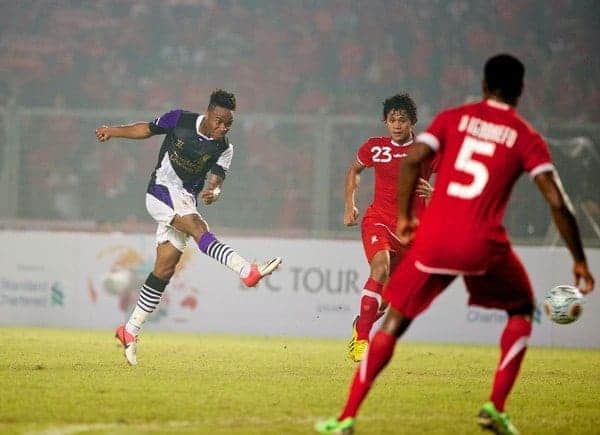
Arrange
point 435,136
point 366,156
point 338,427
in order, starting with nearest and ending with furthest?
point 338,427, point 435,136, point 366,156

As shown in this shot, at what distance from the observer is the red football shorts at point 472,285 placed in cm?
623

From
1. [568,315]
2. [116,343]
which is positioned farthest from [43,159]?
[568,315]

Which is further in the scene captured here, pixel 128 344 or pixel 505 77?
pixel 128 344

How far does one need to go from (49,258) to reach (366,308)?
6.82 metres

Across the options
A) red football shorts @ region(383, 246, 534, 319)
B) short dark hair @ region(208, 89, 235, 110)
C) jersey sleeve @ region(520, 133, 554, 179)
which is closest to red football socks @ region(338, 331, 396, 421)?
red football shorts @ region(383, 246, 534, 319)

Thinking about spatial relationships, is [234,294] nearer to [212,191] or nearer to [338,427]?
[212,191]

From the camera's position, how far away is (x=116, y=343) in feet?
42.2

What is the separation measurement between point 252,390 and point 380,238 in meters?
2.69

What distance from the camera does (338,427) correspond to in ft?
19.9

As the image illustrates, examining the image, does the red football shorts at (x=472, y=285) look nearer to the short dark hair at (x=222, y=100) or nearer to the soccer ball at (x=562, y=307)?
the soccer ball at (x=562, y=307)

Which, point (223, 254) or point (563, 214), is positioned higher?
point (563, 214)

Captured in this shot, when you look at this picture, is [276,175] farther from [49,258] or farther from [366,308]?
[366,308]

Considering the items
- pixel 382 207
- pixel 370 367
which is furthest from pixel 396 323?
pixel 382 207

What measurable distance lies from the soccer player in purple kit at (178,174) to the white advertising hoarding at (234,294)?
5.26m
